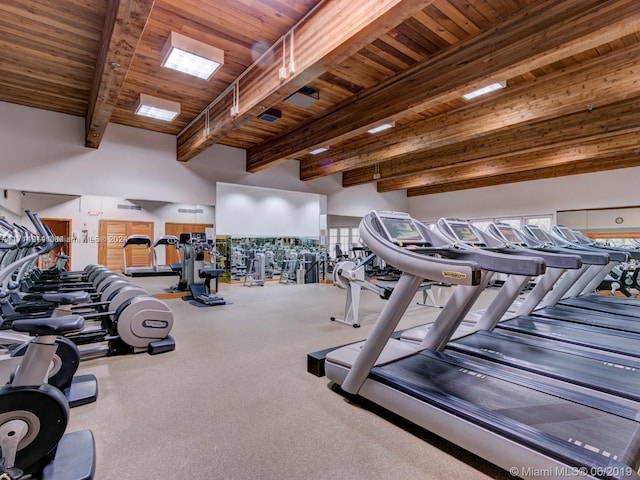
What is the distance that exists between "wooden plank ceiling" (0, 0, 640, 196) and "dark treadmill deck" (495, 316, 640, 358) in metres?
2.90

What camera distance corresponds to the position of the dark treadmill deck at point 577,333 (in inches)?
122

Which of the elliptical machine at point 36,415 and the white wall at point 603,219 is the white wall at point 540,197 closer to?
the white wall at point 603,219

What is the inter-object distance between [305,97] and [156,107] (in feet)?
8.64

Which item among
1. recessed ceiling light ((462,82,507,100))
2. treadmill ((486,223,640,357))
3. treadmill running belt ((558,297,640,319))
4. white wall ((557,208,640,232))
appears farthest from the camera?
white wall ((557,208,640,232))

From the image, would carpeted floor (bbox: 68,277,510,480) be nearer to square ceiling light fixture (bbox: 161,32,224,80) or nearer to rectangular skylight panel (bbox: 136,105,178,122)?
square ceiling light fixture (bbox: 161,32,224,80)

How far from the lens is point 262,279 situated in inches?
355

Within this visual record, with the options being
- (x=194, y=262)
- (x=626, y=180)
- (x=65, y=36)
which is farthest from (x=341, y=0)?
(x=626, y=180)

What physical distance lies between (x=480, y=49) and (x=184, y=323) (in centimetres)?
529

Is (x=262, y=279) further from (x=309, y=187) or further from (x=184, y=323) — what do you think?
(x=184, y=323)

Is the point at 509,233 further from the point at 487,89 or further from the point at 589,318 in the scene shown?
the point at 487,89

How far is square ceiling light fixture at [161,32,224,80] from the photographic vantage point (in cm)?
385

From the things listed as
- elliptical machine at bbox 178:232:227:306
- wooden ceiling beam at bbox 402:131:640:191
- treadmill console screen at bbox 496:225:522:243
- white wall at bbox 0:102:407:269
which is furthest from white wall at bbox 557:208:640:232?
elliptical machine at bbox 178:232:227:306

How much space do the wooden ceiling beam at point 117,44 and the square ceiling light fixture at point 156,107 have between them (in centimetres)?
70

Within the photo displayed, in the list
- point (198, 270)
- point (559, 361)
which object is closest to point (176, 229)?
point (198, 270)
